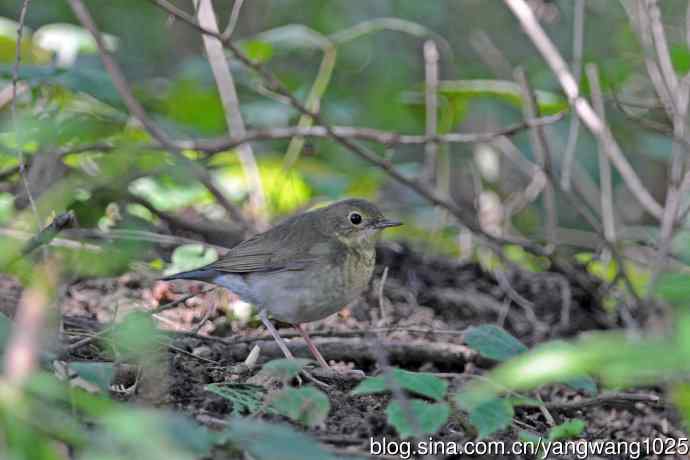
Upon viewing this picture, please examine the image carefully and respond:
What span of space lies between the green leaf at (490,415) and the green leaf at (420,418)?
0.09 m

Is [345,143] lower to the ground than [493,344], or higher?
higher

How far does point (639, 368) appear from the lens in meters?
1.54

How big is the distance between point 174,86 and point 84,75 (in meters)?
1.42

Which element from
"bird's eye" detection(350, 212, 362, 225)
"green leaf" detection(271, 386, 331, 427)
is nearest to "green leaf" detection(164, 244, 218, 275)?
"bird's eye" detection(350, 212, 362, 225)

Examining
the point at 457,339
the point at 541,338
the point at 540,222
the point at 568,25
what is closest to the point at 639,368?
the point at 457,339

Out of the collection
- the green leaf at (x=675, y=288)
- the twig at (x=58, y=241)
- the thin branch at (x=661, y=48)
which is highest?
the thin branch at (x=661, y=48)

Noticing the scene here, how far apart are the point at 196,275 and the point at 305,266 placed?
59 cm

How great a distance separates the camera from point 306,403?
278 cm

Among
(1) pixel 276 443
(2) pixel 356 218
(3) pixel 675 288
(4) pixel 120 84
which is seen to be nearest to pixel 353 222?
(2) pixel 356 218

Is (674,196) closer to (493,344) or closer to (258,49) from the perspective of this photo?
(493,344)

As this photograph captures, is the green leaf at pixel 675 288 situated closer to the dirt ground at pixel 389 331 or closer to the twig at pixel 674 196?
the dirt ground at pixel 389 331

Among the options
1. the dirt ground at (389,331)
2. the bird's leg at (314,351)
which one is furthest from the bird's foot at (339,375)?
the bird's leg at (314,351)

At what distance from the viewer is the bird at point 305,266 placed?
4578 mm

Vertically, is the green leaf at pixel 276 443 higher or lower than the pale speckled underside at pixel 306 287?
lower
